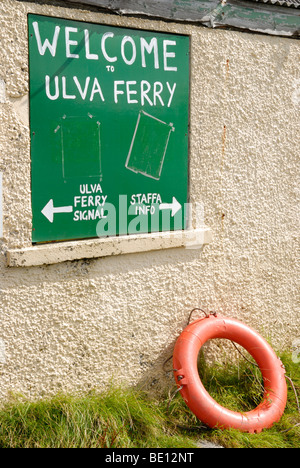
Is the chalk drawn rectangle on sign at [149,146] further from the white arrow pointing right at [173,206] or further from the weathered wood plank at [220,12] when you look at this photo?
the weathered wood plank at [220,12]

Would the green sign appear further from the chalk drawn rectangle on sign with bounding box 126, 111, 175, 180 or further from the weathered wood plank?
the weathered wood plank

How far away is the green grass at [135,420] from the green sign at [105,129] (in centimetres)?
101

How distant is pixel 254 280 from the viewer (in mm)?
4402

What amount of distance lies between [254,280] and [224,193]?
757 millimetres

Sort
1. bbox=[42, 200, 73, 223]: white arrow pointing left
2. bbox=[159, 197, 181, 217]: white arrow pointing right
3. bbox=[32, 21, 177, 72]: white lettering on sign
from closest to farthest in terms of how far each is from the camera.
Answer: bbox=[32, 21, 177, 72]: white lettering on sign, bbox=[42, 200, 73, 223]: white arrow pointing left, bbox=[159, 197, 181, 217]: white arrow pointing right

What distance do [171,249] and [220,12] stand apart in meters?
1.70

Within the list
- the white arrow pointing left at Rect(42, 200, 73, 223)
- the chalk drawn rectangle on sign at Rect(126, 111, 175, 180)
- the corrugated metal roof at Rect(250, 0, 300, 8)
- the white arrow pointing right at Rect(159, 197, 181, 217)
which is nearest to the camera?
the white arrow pointing left at Rect(42, 200, 73, 223)

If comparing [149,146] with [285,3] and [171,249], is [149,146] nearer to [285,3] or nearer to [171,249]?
[171,249]

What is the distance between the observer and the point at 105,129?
351 cm

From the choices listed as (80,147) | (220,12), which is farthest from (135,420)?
(220,12)

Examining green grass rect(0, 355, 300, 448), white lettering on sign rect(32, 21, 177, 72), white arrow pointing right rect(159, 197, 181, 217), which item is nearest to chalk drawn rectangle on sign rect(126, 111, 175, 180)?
white arrow pointing right rect(159, 197, 181, 217)

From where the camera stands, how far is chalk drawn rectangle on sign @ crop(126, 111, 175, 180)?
12.1 feet

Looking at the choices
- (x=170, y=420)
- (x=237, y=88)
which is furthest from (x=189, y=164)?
(x=170, y=420)

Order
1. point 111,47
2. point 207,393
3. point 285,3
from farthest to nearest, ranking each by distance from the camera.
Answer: point 285,3 → point 207,393 → point 111,47
